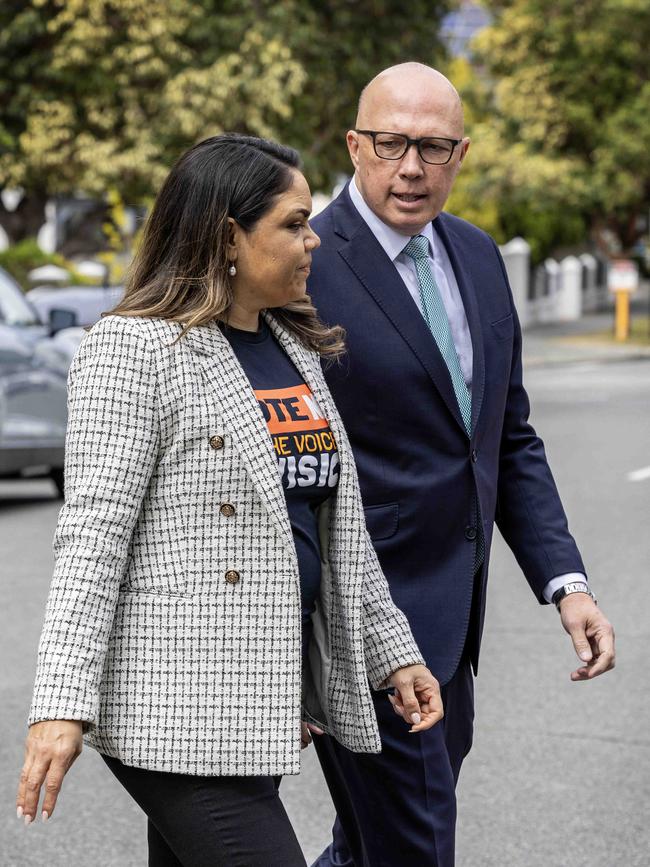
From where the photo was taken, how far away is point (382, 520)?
321 cm

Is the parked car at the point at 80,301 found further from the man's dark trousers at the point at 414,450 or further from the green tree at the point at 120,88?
the green tree at the point at 120,88

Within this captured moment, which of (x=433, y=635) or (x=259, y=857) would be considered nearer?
(x=259, y=857)

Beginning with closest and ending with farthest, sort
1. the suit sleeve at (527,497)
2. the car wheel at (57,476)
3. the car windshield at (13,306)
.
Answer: the suit sleeve at (527,497)
the car windshield at (13,306)
the car wheel at (57,476)

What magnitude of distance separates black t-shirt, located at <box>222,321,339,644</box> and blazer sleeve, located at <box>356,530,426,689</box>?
0.36 feet

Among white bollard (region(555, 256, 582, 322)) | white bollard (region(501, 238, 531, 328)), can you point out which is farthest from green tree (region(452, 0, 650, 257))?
white bollard (region(555, 256, 582, 322))

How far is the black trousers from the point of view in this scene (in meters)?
2.60

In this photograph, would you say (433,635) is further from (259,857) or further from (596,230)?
(596,230)

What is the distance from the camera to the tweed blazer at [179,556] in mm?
2576

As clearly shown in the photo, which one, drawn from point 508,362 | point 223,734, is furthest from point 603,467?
point 223,734

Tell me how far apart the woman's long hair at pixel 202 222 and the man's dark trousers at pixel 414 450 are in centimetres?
51

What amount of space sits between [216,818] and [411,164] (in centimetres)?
131

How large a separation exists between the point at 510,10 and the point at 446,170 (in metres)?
35.5

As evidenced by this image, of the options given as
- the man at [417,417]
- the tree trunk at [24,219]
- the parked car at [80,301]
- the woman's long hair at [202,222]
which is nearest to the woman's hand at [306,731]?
the man at [417,417]

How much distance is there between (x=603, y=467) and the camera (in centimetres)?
1344
